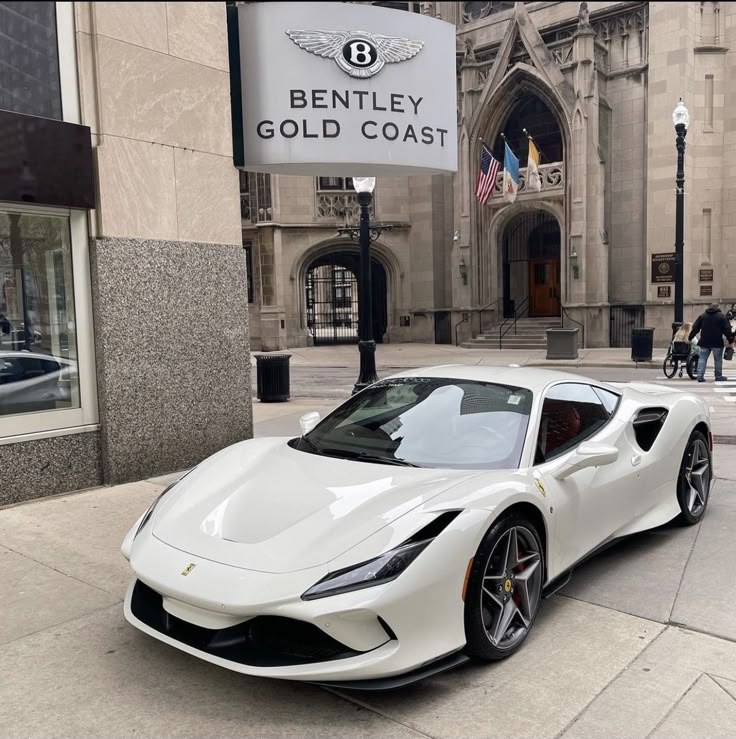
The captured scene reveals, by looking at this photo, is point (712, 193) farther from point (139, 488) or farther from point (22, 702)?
point (22, 702)

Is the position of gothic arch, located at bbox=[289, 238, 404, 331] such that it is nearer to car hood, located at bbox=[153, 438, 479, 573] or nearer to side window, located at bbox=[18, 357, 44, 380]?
side window, located at bbox=[18, 357, 44, 380]

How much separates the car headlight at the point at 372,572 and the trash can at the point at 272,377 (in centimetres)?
1024

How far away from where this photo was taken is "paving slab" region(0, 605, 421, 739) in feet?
9.61

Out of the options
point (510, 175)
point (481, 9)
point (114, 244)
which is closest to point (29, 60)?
point (114, 244)

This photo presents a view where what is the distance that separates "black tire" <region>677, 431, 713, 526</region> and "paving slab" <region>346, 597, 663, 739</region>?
1.78 meters

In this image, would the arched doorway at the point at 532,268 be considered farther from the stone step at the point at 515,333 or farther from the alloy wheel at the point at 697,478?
the alloy wheel at the point at 697,478

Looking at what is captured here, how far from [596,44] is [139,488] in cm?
2529

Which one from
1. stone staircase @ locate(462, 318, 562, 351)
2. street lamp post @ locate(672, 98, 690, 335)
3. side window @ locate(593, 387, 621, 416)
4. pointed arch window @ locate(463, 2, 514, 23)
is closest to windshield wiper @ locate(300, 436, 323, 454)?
side window @ locate(593, 387, 621, 416)

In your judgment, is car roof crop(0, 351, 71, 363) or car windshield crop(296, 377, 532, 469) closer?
car windshield crop(296, 377, 532, 469)

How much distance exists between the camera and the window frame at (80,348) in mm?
6637

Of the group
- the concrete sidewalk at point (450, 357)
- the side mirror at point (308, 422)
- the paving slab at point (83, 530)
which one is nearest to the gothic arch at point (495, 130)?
the concrete sidewalk at point (450, 357)

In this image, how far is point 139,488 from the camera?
22.5ft

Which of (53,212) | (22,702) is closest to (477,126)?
(53,212)

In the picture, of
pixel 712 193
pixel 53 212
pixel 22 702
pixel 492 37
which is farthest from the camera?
pixel 492 37
